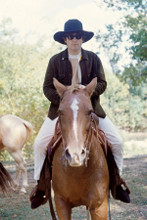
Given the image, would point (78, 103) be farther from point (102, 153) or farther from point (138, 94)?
point (138, 94)

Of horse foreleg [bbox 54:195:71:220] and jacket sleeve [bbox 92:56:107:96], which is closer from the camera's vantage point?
horse foreleg [bbox 54:195:71:220]

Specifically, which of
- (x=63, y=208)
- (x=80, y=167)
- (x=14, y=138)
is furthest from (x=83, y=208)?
(x=80, y=167)

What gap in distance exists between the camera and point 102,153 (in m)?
3.79

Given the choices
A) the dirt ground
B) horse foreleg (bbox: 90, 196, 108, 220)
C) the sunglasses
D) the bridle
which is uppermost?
the sunglasses

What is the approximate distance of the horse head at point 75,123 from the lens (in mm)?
2695

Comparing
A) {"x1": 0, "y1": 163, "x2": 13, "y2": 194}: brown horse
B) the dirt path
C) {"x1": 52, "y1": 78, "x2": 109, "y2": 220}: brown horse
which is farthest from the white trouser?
{"x1": 0, "y1": 163, "x2": 13, "y2": 194}: brown horse

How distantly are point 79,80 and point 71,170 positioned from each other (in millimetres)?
1170

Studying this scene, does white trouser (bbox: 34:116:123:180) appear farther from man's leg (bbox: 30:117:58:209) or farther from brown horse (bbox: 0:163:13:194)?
brown horse (bbox: 0:163:13:194)

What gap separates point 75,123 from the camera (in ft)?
9.21

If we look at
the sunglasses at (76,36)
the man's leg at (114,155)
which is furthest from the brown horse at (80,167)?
the sunglasses at (76,36)

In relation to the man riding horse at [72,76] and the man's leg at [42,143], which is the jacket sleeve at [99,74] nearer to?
the man riding horse at [72,76]

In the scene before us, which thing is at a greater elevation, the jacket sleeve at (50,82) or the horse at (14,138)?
the jacket sleeve at (50,82)

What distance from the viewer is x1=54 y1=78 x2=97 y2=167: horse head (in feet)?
8.84

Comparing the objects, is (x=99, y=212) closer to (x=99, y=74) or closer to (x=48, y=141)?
(x=48, y=141)
